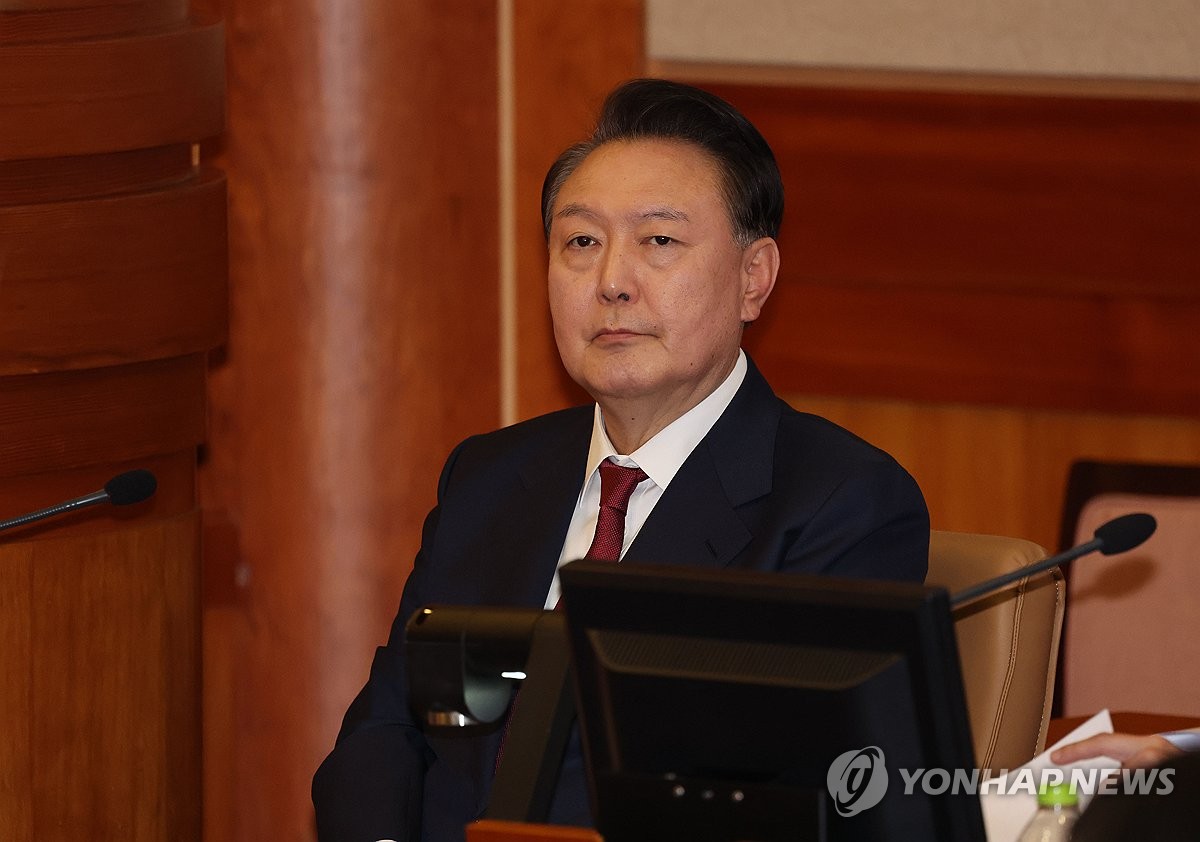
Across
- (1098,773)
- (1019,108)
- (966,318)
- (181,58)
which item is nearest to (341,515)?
(181,58)

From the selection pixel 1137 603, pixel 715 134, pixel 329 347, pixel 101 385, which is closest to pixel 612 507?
pixel 715 134

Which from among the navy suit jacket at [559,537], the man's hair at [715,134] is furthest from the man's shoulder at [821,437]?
the man's hair at [715,134]

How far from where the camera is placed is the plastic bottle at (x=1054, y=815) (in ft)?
4.74

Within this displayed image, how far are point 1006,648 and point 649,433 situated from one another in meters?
0.54

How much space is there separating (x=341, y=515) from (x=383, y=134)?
758 millimetres

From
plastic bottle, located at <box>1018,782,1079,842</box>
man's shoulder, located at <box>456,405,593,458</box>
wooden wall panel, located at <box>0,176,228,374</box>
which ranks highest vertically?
wooden wall panel, located at <box>0,176,228,374</box>

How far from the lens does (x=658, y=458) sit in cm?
230

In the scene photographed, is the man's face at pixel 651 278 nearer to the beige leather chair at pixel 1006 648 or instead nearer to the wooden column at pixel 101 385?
the beige leather chair at pixel 1006 648

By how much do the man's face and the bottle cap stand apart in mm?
922

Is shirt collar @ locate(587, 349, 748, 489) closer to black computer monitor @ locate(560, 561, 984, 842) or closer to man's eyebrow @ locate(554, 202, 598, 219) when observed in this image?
man's eyebrow @ locate(554, 202, 598, 219)

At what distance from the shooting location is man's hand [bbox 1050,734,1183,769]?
1648mm

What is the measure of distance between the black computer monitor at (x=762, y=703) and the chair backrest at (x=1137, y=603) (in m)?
1.48

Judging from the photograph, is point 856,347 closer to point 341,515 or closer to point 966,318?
point 966,318

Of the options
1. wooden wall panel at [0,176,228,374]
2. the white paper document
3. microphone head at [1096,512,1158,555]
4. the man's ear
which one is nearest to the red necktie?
the man's ear
